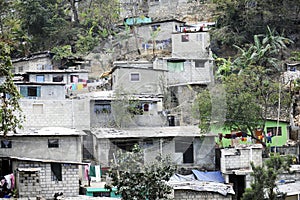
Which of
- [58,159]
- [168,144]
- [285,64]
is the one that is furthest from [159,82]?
[285,64]

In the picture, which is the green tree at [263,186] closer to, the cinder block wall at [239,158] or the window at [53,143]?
the cinder block wall at [239,158]

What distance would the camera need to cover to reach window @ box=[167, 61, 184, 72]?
1687 centimetres

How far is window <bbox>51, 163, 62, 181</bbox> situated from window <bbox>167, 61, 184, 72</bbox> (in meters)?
5.01

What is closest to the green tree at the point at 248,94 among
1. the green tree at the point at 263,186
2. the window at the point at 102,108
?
the window at the point at 102,108

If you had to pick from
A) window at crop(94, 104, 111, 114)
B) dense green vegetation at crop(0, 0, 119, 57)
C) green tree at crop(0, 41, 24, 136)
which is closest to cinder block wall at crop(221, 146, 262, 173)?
window at crop(94, 104, 111, 114)

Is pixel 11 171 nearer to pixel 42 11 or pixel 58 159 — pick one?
pixel 58 159

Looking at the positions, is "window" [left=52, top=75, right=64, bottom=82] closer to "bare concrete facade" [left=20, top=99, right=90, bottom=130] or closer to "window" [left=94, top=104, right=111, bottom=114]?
"bare concrete facade" [left=20, top=99, right=90, bottom=130]

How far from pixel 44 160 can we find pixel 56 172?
0.33 meters

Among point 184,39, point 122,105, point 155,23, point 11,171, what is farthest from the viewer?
point 155,23

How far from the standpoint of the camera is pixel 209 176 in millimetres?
13516

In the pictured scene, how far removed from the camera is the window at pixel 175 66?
1687 cm

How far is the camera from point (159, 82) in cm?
1507

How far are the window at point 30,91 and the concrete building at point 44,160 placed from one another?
1385mm

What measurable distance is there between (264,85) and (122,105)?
3.20m
